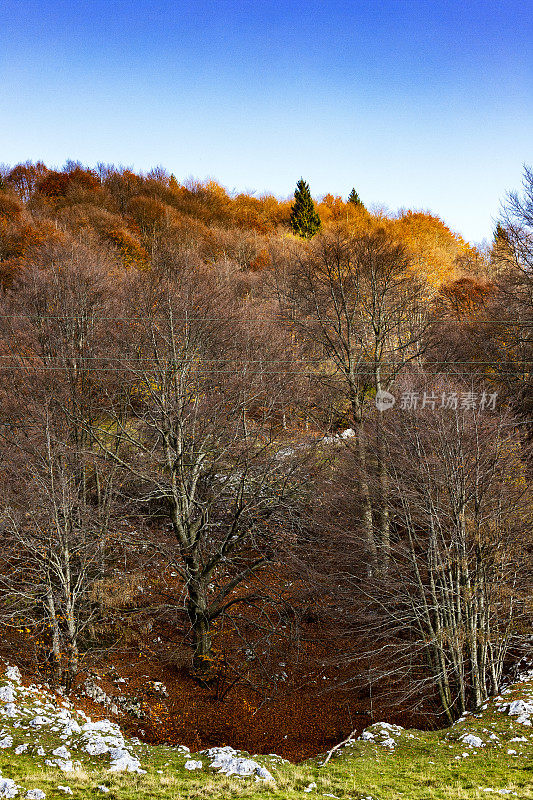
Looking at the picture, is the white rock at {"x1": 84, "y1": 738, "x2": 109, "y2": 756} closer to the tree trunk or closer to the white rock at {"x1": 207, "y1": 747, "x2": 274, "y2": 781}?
the white rock at {"x1": 207, "y1": 747, "x2": 274, "y2": 781}

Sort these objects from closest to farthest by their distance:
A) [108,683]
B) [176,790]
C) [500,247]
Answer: [176,790] < [108,683] < [500,247]

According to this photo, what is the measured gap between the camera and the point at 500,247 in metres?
21.4

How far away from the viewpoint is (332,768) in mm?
8820

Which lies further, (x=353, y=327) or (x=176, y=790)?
(x=353, y=327)

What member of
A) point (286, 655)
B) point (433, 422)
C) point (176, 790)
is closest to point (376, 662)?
point (286, 655)

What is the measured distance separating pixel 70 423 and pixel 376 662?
13.0m

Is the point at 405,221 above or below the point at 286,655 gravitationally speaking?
above

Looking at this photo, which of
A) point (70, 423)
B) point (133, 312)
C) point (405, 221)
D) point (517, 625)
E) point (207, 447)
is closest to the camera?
point (517, 625)

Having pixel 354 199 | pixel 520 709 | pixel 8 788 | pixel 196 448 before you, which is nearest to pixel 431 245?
pixel 354 199

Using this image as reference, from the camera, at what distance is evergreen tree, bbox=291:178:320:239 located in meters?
59.4

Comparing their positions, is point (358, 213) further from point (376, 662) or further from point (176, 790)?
point (176, 790)

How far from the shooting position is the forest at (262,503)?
504 inches

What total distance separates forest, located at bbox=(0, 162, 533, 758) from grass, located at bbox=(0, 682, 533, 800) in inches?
101

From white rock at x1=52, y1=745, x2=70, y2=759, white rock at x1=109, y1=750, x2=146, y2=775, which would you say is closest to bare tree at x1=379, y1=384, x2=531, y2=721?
white rock at x1=109, y1=750, x2=146, y2=775
